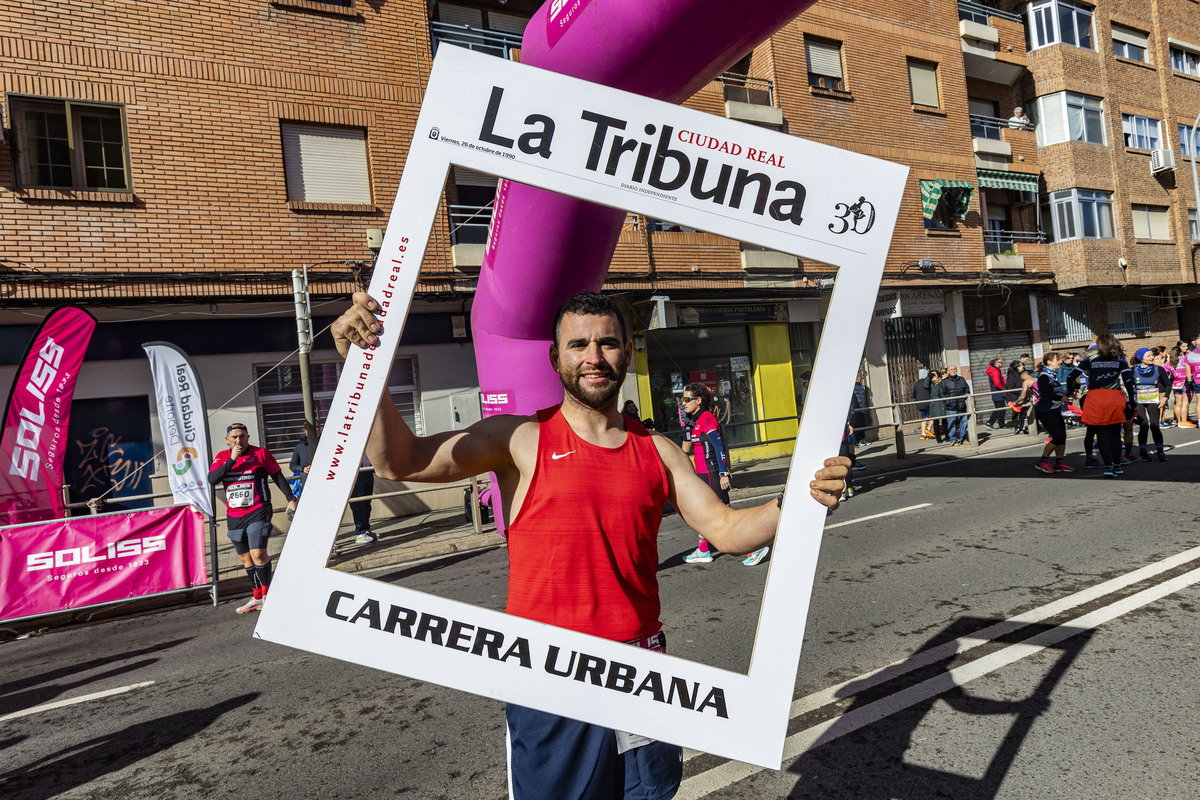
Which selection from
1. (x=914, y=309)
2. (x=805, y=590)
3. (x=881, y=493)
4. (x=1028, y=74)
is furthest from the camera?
(x=1028, y=74)

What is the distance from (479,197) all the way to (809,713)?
40.1ft

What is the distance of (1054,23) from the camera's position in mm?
23000

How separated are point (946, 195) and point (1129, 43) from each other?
1239 centimetres

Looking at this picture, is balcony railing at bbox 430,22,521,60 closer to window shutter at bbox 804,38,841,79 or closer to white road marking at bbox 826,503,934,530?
window shutter at bbox 804,38,841,79

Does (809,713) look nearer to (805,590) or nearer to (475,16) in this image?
(805,590)

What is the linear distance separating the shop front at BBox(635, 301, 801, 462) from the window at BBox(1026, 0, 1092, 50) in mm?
14591

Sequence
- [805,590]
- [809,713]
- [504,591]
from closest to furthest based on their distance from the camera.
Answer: [805,590]
[809,713]
[504,591]

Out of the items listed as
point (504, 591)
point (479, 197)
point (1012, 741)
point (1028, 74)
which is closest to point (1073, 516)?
point (1012, 741)

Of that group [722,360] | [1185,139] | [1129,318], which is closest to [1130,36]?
[1185,139]

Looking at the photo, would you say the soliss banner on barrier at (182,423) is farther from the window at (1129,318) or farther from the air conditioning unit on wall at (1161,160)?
the air conditioning unit on wall at (1161,160)

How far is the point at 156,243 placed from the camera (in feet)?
37.3

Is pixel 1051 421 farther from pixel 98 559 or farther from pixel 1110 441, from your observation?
pixel 98 559

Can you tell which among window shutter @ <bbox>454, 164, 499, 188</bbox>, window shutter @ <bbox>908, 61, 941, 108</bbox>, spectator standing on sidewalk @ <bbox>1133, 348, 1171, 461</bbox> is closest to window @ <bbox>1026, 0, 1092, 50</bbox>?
window shutter @ <bbox>908, 61, 941, 108</bbox>

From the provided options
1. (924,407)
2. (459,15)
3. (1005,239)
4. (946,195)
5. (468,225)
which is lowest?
(924,407)
